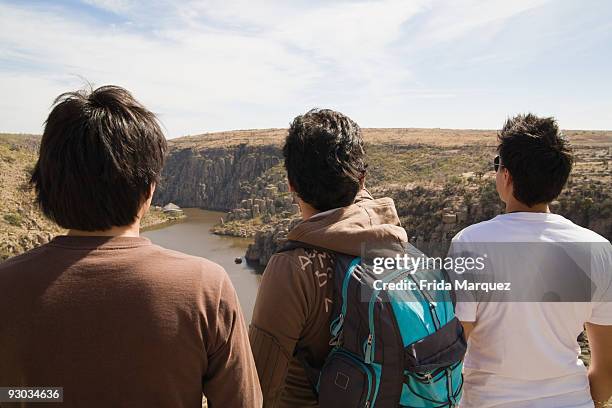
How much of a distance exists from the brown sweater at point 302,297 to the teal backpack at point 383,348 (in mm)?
60

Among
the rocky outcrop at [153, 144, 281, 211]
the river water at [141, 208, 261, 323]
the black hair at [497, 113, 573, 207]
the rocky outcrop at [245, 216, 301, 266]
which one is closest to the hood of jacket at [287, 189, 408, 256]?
the black hair at [497, 113, 573, 207]

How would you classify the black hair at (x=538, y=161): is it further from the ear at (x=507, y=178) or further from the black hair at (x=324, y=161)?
the black hair at (x=324, y=161)

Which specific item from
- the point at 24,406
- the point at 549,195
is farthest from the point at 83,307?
the point at 549,195

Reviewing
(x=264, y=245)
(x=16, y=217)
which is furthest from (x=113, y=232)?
(x=264, y=245)

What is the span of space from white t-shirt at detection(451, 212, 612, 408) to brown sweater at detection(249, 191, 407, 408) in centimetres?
71

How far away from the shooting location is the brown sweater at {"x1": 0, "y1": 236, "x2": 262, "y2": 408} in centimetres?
140

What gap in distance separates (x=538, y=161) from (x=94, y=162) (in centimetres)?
214

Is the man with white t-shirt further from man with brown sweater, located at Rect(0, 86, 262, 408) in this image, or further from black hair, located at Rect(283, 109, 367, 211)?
man with brown sweater, located at Rect(0, 86, 262, 408)

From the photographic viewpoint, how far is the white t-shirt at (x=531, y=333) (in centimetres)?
232

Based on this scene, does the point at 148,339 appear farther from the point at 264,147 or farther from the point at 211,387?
the point at 264,147

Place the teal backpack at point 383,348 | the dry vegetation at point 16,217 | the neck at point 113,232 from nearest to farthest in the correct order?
the neck at point 113,232
the teal backpack at point 383,348
the dry vegetation at point 16,217

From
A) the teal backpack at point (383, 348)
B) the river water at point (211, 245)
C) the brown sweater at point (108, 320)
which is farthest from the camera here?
the river water at point (211, 245)

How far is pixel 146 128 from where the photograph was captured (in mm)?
1605

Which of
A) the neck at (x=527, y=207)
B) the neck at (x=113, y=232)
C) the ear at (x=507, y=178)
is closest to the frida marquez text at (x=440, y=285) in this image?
the neck at (x=527, y=207)
